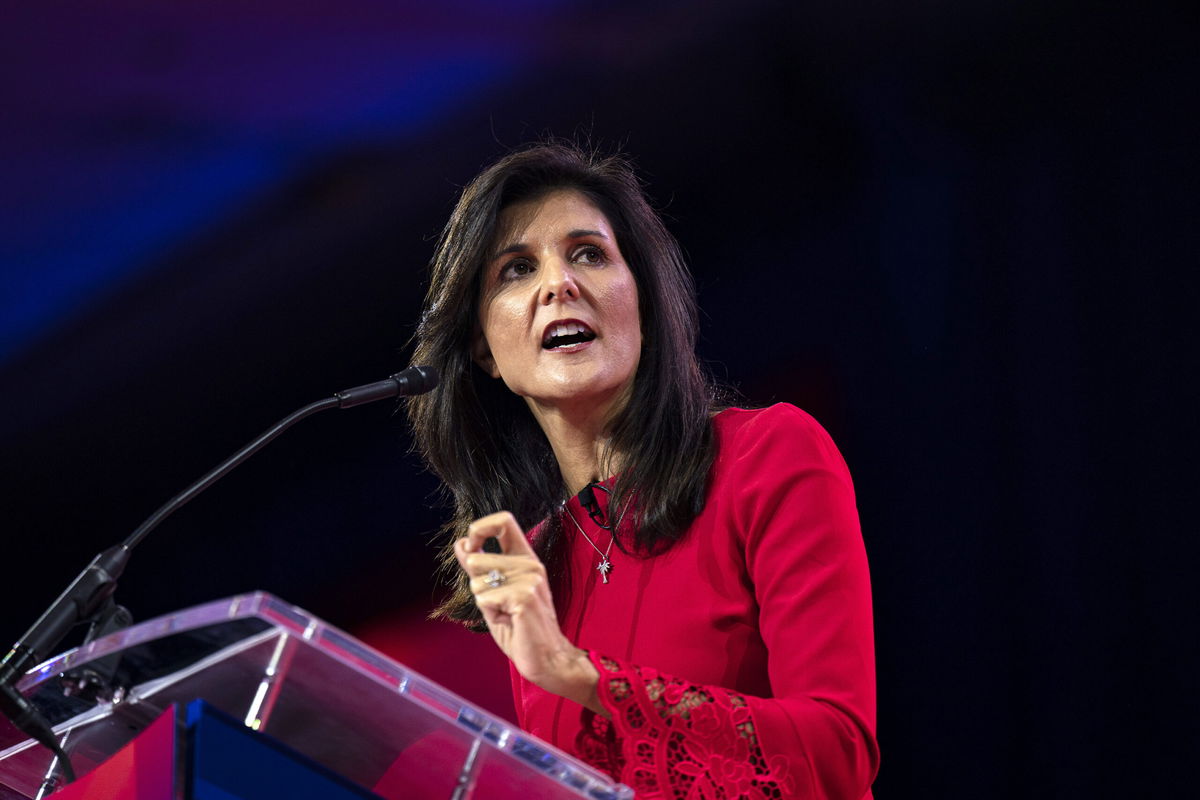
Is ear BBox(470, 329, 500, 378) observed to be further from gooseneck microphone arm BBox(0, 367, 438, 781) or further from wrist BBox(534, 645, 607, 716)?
wrist BBox(534, 645, 607, 716)

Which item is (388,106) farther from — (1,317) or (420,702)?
(420,702)

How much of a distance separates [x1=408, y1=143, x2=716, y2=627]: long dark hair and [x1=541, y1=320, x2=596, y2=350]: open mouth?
0.12m

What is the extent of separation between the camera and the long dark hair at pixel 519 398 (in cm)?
190

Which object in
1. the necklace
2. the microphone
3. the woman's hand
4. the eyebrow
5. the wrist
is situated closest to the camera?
the woman's hand

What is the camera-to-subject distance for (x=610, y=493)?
1.90m

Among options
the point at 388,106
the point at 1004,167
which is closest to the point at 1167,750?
the point at 1004,167

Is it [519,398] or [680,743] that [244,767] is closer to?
[680,743]

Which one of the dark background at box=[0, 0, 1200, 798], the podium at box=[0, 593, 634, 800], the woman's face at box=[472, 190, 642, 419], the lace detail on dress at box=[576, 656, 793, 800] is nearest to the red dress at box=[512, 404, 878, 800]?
the lace detail on dress at box=[576, 656, 793, 800]

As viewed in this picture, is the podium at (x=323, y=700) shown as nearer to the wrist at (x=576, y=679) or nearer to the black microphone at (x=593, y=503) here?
the wrist at (x=576, y=679)

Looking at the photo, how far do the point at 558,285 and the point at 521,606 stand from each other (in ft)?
2.88

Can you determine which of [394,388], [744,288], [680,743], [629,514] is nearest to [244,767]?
[680,743]

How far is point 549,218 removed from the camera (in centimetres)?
204

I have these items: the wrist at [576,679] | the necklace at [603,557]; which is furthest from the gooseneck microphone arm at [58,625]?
the necklace at [603,557]

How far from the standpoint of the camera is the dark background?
2.28m
